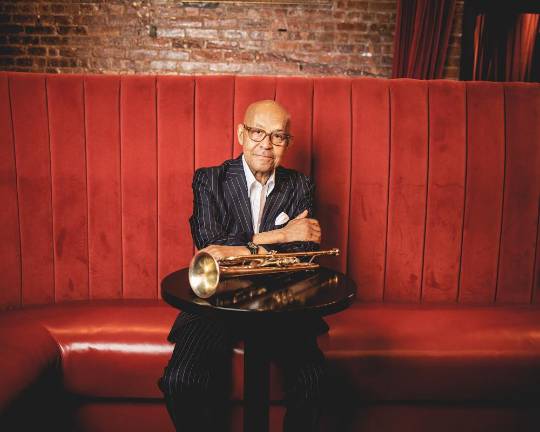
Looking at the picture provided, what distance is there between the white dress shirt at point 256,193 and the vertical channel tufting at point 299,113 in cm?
32

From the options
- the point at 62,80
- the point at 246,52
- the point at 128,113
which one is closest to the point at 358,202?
the point at 128,113

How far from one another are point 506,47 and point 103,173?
3699 millimetres

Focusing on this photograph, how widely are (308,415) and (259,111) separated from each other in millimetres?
1185

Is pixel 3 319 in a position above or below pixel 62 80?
below

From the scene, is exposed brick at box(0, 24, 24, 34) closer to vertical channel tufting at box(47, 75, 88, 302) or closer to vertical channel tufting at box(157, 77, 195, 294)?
vertical channel tufting at box(47, 75, 88, 302)

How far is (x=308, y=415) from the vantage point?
1518 millimetres

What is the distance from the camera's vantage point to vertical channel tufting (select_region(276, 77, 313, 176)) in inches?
90.4

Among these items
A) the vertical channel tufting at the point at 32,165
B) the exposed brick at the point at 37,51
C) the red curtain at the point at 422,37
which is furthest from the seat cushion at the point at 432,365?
the exposed brick at the point at 37,51

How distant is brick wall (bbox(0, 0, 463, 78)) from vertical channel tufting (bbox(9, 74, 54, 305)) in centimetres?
176

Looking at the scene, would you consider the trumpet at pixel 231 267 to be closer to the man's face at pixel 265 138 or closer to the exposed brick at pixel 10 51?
the man's face at pixel 265 138

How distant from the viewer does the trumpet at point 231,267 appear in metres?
Result: 1.33

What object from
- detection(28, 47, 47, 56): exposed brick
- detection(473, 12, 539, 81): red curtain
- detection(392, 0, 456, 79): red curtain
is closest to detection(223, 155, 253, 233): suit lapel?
detection(392, 0, 456, 79): red curtain

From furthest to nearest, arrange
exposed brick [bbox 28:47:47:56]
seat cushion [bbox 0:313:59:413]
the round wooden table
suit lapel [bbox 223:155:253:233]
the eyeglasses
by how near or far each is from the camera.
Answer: exposed brick [bbox 28:47:47:56]
suit lapel [bbox 223:155:253:233]
the eyeglasses
seat cushion [bbox 0:313:59:413]
the round wooden table

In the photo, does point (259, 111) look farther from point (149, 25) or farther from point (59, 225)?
point (149, 25)
